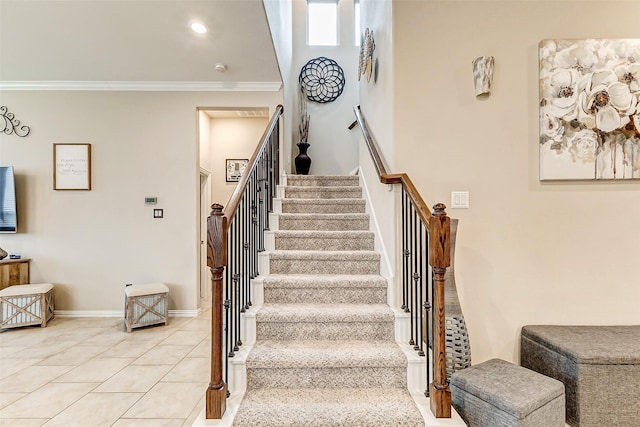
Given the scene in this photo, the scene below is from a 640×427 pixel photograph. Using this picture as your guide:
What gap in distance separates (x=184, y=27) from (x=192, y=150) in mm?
1436

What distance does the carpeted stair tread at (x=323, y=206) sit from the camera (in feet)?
10.9

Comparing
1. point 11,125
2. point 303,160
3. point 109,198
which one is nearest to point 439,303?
point 303,160

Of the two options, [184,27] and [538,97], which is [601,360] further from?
[184,27]

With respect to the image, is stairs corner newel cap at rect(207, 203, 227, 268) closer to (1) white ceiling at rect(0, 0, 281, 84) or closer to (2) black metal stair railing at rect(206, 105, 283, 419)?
(2) black metal stair railing at rect(206, 105, 283, 419)

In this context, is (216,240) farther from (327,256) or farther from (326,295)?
(327,256)

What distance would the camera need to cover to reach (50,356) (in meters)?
2.77

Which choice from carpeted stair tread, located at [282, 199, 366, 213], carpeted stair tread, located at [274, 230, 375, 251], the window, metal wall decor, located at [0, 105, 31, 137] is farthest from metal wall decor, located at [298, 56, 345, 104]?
metal wall decor, located at [0, 105, 31, 137]

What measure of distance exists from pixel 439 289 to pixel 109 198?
3901 mm

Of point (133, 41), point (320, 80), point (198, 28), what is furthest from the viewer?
point (320, 80)

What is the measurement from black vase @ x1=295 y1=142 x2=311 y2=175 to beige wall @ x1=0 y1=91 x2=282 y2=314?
158 centimetres

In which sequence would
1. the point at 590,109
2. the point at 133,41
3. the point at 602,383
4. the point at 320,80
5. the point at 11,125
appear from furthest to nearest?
the point at 320,80, the point at 11,125, the point at 133,41, the point at 590,109, the point at 602,383

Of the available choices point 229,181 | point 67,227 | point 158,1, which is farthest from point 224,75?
point 67,227

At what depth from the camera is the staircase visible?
163cm

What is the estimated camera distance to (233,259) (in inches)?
92.2
